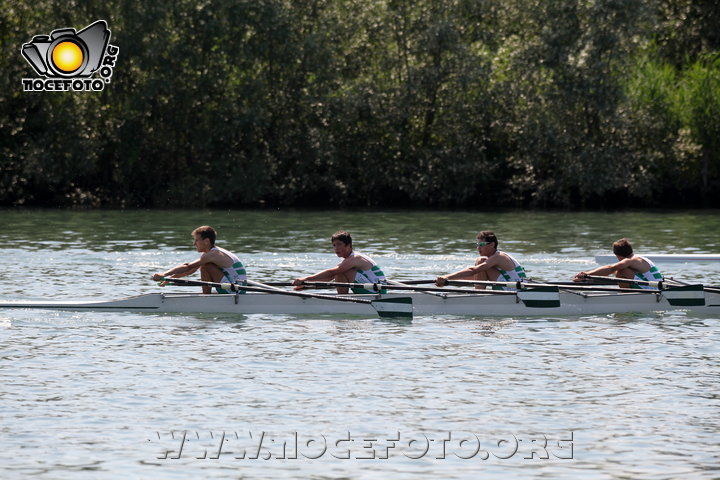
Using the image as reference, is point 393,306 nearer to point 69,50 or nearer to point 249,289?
point 249,289

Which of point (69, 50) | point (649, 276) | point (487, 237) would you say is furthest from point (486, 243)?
point (69, 50)

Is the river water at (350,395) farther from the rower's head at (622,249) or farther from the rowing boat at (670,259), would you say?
the rowing boat at (670,259)

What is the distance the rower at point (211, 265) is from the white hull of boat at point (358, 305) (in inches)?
14.5

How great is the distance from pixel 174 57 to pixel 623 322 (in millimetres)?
37748

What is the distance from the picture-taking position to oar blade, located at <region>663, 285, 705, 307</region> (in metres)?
20.5

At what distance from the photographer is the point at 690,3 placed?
63.4 meters

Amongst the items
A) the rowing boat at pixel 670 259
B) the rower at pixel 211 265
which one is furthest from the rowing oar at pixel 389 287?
the rowing boat at pixel 670 259

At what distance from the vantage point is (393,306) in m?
19.8

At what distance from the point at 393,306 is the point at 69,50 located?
35.6 m

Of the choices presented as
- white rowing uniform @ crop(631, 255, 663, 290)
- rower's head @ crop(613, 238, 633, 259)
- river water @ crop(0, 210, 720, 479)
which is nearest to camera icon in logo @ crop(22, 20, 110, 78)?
river water @ crop(0, 210, 720, 479)

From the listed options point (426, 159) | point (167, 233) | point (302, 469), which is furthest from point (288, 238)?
point (302, 469)

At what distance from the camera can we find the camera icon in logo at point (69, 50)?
52.1m

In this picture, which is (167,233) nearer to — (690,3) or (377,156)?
(377,156)

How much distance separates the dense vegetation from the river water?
30.3 m
